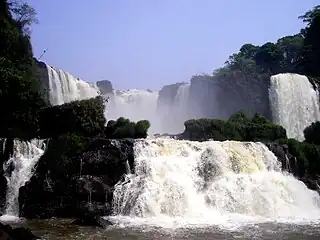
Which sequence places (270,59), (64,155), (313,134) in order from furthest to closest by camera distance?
(270,59), (313,134), (64,155)

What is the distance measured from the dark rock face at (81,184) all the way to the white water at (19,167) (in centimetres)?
34

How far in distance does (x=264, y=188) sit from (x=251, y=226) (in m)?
4.29

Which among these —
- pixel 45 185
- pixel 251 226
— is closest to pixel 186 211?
pixel 251 226

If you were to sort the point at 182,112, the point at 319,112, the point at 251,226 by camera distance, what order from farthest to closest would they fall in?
1. the point at 182,112
2. the point at 319,112
3. the point at 251,226

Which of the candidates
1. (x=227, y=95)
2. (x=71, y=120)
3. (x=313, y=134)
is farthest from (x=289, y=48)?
(x=71, y=120)

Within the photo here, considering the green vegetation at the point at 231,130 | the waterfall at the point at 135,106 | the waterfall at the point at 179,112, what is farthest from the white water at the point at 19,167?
the waterfall at the point at 135,106

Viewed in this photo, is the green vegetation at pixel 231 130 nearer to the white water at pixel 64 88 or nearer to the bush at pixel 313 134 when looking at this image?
the bush at pixel 313 134

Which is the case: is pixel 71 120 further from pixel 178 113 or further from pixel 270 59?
pixel 270 59

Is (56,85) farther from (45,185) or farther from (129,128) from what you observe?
(45,185)

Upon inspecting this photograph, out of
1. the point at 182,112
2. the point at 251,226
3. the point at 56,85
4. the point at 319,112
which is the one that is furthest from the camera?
the point at 182,112

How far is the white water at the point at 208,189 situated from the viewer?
18812 mm

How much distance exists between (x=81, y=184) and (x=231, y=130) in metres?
12.5

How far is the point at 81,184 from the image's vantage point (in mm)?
20000

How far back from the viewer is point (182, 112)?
49.4m
